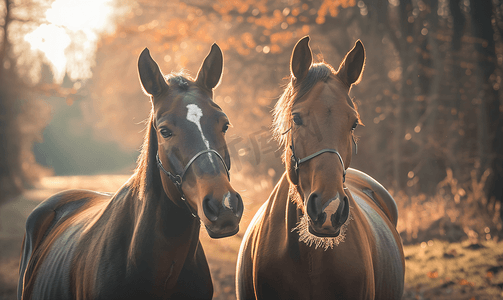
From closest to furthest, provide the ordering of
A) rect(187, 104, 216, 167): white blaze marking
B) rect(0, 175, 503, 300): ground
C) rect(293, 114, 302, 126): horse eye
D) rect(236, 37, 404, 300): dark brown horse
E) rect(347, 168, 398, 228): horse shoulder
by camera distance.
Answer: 1. rect(236, 37, 404, 300): dark brown horse
2. rect(187, 104, 216, 167): white blaze marking
3. rect(293, 114, 302, 126): horse eye
4. rect(347, 168, 398, 228): horse shoulder
5. rect(0, 175, 503, 300): ground

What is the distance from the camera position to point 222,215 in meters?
2.00

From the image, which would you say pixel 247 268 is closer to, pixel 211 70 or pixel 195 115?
pixel 195 115

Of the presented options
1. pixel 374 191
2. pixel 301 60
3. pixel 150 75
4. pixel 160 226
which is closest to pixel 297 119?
pixel 301 60

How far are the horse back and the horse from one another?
18 mm

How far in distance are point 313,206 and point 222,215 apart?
21.1 inches

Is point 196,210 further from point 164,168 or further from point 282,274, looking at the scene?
point 282,274

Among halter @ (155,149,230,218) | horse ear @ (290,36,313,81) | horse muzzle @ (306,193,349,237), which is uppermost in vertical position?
horse ear @ (290,36,313,81)

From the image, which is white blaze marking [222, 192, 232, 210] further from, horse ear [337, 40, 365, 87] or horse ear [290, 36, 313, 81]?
horse ear [337, 40, 365, 87]

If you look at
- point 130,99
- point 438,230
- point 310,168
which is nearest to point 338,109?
point 310,168

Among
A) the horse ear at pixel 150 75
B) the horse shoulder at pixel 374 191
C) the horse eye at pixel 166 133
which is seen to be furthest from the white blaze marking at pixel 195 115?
the horse shoulder at pixel 374 191

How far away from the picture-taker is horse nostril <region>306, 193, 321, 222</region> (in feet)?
6.69

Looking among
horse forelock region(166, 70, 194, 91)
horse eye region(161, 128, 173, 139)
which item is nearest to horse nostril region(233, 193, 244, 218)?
horse eye region(161, 128, 173, 139)

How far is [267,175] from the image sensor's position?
45.0 ft

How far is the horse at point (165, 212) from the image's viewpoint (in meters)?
2.15
